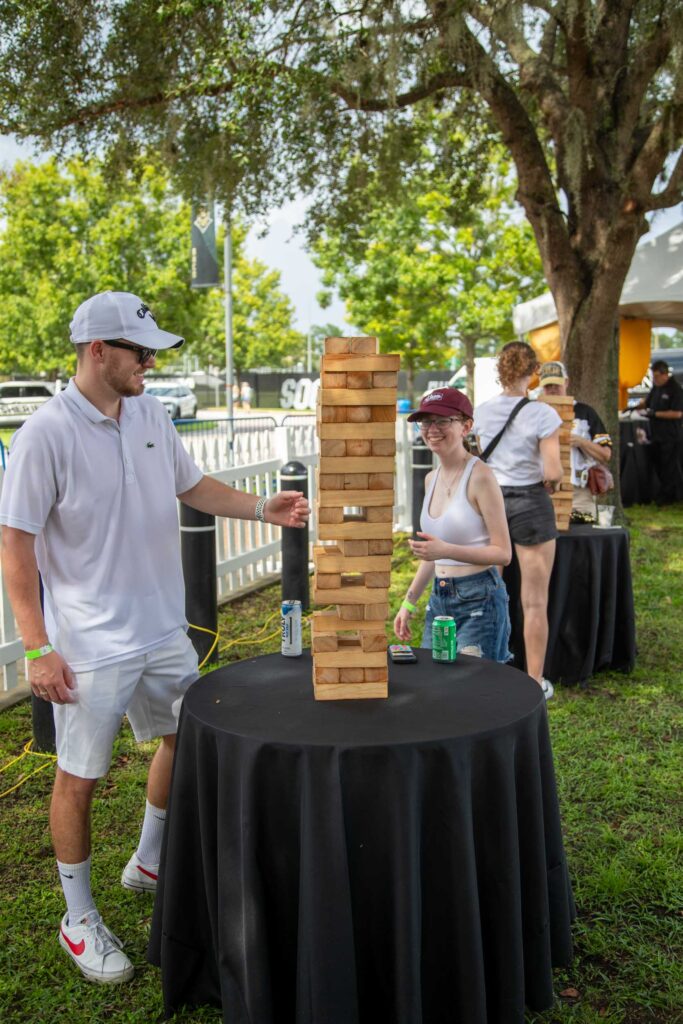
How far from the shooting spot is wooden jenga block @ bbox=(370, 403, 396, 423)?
2602mm

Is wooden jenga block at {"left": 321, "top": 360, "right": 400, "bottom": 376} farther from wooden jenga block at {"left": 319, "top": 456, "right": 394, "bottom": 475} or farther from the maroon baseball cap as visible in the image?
the maroon baseball cap

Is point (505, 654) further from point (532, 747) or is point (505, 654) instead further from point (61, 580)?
point (61, 580)

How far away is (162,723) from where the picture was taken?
124 inches

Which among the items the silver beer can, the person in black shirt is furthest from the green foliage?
the silver beer can

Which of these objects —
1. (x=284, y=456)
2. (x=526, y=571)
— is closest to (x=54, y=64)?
(x=284, y=456)

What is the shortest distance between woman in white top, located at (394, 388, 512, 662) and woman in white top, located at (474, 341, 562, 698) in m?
1.17

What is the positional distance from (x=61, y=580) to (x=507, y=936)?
5.53ft

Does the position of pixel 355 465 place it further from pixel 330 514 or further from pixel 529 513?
pixel 529 513

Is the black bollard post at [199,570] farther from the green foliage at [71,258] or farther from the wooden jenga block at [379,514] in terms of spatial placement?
the green foliage at [71,258]

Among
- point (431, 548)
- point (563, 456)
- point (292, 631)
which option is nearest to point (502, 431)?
point (563, 456)

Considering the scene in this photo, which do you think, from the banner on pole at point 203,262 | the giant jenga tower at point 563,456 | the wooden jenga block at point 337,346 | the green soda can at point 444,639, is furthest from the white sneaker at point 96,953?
the banner on pole at point 203,262

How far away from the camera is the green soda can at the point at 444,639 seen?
10.4 feet

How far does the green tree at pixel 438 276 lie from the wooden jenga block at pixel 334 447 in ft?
81.6

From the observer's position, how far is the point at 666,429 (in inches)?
532
